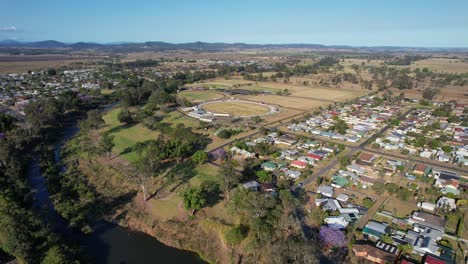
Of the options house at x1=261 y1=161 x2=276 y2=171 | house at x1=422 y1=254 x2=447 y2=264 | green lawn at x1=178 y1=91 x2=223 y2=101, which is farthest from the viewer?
green lawn at x1=178 y1=91 x2=223 y2=101

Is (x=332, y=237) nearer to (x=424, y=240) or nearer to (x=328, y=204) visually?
(x=328, y=204)

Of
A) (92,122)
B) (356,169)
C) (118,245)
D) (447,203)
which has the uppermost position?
(92,122)

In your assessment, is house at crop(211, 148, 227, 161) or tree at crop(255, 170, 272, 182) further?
house at crop(211, 148, 227, 161)

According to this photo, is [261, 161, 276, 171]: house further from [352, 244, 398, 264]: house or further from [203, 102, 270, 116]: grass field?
[203, 102, 270, 116]: grass field

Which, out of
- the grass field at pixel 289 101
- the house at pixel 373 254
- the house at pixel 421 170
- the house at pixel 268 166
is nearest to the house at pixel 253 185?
the house at pixel 268 166

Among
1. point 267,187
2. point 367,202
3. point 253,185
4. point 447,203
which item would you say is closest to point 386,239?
point 367,202

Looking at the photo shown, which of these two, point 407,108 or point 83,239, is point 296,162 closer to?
point 83,239

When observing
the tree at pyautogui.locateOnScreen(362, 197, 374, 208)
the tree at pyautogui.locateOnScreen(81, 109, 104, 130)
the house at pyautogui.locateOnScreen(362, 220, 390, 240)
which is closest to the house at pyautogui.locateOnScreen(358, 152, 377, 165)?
the tree at pyautogui.locateOnScreen(362, 197, 374, 208)

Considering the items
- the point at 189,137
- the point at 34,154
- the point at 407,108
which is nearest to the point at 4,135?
the point at 34,154
